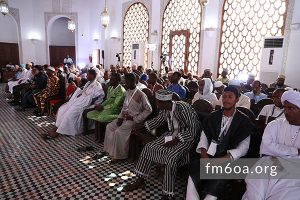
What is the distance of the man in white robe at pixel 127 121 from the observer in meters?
3.27

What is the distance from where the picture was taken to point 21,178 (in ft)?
9.26

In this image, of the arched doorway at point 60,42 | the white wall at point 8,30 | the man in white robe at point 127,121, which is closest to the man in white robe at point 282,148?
the man in white robe at point 127,121

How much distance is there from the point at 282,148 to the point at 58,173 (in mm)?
2469

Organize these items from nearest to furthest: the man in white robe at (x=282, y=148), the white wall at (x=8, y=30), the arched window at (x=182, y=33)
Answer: the man in white robe at (x=282, y=148)
the arched window at (x=182, y=33)
the white wall at (x=8, y=30)

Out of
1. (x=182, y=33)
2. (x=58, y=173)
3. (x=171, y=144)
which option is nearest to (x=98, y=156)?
(x=58, y=173)

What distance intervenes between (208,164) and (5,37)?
541 inches

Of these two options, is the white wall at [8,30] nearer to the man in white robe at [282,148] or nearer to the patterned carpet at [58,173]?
the patterned carpet at [58,173]

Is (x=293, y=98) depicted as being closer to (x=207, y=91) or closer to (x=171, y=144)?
(x=171, y=144)

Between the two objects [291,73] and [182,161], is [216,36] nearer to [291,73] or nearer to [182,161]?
[291,73]

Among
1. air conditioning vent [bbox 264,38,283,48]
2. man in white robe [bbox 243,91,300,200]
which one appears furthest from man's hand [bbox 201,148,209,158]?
air conditioning vent [bbox 264,38,283,48]

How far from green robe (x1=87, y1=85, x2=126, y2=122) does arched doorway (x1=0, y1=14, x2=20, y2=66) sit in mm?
11107

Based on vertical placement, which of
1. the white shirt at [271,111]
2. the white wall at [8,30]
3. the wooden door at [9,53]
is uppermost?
the white wall at [8,30]

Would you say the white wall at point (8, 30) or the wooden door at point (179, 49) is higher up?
the white wall at point (8, 30)

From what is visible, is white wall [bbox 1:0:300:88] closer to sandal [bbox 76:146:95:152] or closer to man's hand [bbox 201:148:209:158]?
sandal [bbox 76:146:95:152]
